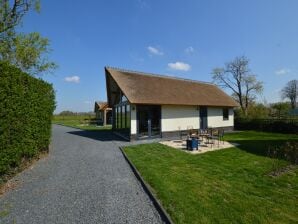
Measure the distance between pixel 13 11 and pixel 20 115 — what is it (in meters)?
10.9

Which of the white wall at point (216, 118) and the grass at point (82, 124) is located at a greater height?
the white wall at point (216, 118)

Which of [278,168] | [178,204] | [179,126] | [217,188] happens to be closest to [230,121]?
[179,126]

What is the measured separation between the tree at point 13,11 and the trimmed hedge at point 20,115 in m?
7.84

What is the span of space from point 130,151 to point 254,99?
3401 centimetres

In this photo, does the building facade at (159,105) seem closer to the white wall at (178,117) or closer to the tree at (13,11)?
the white wall at (178,117)

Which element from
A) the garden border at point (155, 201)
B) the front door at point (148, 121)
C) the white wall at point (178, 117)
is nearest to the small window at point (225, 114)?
the white wall at point (178, 117)

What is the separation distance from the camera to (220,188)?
5.56 metres

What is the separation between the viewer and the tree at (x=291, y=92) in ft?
190

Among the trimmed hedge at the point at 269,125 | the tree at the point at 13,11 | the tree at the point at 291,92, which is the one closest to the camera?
the tree at the point at 13,11

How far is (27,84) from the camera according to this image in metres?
7.11

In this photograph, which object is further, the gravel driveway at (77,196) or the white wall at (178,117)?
the white wall at (178,117)

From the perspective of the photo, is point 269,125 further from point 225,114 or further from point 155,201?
point 155,201

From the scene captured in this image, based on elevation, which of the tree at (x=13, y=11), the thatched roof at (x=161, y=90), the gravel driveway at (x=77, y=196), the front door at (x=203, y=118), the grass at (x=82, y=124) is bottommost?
the gravel driveway at (x=77, y=196)

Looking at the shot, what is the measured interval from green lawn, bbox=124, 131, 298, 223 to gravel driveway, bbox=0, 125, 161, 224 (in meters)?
0.65
